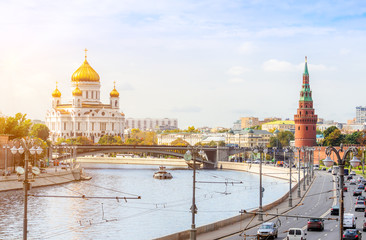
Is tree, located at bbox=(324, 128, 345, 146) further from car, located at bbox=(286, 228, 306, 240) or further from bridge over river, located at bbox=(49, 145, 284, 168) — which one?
car, located at bbox=(286, 228, 306, 240)

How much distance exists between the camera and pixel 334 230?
3947 cm

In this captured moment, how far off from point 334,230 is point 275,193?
40.6m

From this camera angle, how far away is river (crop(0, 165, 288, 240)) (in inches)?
1886

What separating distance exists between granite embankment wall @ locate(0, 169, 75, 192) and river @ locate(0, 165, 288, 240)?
1.47 metres

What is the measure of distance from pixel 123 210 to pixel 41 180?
1041 inches

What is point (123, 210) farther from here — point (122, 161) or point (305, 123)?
point (305, 123)

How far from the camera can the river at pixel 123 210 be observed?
47.9 m

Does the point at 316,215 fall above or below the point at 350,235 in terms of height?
below

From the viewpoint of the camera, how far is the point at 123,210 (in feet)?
201

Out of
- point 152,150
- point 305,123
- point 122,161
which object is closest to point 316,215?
point 152,150

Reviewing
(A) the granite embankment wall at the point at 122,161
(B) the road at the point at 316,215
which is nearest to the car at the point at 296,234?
(B) the road at the point at 316,215

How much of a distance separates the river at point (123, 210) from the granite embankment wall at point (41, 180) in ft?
4.83

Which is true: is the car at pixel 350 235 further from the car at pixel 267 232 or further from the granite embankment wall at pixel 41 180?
the granite embankment wall at pixel 41 180

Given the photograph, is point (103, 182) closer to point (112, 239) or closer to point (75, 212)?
point (75, 212)
